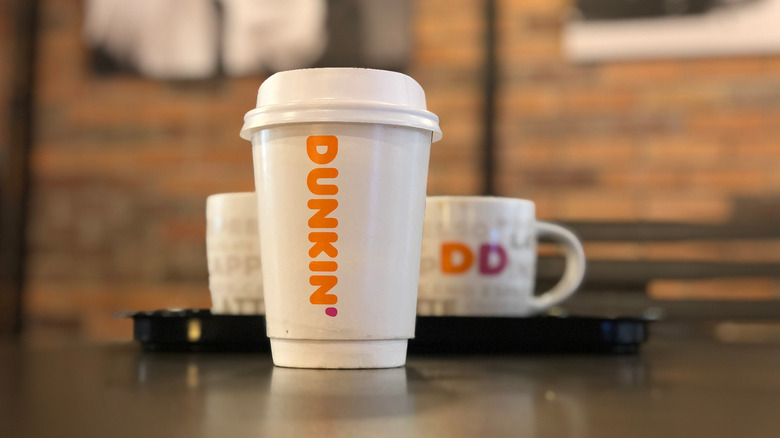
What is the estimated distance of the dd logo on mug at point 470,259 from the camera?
76 centimetres

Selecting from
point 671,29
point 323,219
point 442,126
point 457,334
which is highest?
point 671,29

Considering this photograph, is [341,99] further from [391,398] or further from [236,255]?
[236,255]

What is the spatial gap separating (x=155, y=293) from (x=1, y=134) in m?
0.62

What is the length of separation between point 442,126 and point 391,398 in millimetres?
1601

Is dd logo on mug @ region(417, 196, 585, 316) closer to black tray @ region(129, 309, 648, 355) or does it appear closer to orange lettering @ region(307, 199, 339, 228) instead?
black tray @ region(129, 309, 648, 355)

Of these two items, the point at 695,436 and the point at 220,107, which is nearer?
the point at 695,436

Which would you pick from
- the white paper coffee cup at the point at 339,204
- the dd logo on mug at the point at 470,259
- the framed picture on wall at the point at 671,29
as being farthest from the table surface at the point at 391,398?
the framed picture on wall at the point at 671,29

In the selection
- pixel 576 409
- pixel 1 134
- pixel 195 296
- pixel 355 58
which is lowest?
pixel 195 296

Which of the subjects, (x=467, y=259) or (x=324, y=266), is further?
(x=467, y=259)

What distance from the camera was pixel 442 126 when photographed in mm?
1938

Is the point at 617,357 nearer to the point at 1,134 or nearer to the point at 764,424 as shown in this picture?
the point at 764,424

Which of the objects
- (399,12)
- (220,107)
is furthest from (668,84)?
(220,107)

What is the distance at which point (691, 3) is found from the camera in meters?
1.85

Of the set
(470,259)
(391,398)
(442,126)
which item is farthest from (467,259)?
(442,126)
